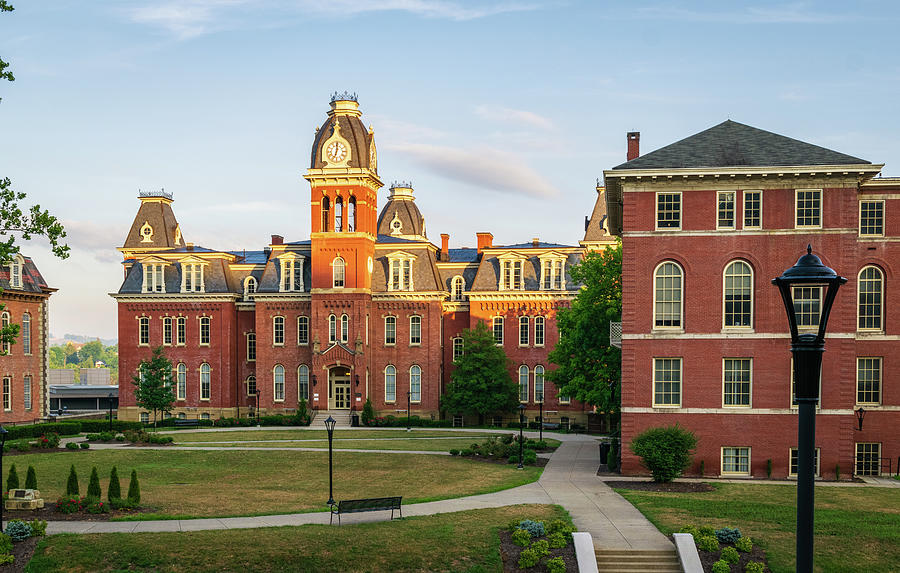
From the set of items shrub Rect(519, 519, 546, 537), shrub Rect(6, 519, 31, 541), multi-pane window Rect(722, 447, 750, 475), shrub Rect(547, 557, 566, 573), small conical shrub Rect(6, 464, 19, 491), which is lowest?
multi-pane window Rect(722, 447, 750, 475)

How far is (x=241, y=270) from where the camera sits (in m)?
68.8

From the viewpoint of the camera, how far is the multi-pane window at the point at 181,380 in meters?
67.9

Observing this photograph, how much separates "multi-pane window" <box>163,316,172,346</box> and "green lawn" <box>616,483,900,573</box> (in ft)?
164

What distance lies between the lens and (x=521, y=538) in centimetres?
2059

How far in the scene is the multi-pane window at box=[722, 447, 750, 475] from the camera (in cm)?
3177

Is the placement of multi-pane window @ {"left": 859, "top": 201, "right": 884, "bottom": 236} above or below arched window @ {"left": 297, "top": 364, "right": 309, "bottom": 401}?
above

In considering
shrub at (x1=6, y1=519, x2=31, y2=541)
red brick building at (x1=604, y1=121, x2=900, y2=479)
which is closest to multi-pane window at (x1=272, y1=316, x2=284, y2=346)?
red brick building at (x1=604, y1=121, x2=900, y2=479)

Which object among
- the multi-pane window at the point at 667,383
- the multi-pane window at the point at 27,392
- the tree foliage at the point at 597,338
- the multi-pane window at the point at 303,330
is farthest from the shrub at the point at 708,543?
the multi-pane window at the point at 27,392

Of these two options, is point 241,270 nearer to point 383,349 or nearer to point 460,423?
point 383,349

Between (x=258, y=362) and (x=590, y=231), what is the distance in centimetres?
2949

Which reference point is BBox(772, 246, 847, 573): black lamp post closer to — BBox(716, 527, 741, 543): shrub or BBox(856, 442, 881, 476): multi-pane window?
BBox(716, 527, 741, 543): shrub

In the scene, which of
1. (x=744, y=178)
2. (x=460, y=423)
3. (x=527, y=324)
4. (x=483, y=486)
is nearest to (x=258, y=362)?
(x=460, y=423)

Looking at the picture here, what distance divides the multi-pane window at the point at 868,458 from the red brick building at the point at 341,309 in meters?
28.8

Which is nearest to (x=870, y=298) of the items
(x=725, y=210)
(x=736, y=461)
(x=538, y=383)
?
(x=725, y=210)
